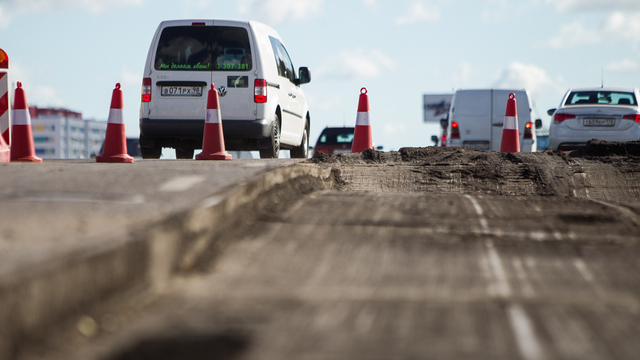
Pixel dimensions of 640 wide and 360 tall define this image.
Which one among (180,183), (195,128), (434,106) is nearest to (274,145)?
(195,128)

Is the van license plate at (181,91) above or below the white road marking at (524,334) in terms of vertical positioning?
above

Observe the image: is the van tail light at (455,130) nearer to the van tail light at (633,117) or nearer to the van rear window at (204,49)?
the van tail light at (633,117)

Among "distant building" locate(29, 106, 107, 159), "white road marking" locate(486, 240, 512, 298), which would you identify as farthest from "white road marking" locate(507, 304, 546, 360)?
"distant building" locate(29, 106, 107, 159)

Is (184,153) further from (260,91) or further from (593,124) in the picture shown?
(593,124)

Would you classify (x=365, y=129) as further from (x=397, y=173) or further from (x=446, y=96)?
(x=446, y=96)

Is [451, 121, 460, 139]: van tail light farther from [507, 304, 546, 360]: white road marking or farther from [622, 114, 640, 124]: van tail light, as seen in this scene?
[507, 304, 546, 360]: white road marking

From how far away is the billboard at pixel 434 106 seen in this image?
80.4m

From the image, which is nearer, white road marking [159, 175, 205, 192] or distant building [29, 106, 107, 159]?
white road marking [159, 175, 205, 192]

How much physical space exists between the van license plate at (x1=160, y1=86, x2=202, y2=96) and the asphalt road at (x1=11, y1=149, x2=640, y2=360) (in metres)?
4.92

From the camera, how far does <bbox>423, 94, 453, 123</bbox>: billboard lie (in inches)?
3167

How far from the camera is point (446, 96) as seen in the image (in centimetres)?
Answer: 8025

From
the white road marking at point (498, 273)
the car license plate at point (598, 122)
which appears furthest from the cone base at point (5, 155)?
the car license plate at point (598, 122)

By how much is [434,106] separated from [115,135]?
7579cm

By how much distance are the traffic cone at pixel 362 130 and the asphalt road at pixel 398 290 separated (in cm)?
530
